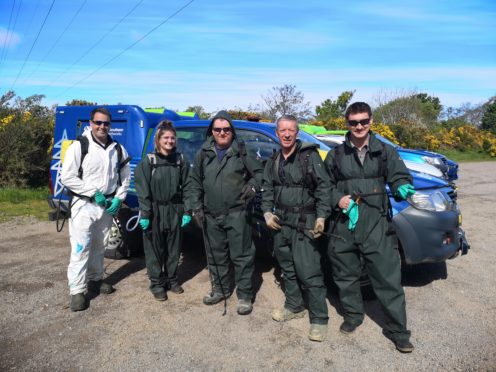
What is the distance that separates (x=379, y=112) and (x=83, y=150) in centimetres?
2875

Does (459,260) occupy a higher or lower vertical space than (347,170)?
lower

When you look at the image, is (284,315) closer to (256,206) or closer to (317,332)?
(317,332)

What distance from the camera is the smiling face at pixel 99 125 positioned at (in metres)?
3.79

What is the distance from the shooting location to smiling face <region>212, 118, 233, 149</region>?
3662 millimetres

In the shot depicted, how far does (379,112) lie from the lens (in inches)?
1170

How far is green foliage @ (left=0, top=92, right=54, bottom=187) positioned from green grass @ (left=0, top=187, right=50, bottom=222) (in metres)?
0.41

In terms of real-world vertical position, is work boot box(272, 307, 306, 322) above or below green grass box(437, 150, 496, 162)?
above

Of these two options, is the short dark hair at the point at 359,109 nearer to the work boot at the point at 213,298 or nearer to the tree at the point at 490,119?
the work boot at the point at 213,298

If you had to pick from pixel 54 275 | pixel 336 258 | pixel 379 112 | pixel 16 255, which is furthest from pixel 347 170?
pixel 379 112

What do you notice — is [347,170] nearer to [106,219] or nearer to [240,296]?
[240,296]

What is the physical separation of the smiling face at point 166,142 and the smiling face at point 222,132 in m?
0.45

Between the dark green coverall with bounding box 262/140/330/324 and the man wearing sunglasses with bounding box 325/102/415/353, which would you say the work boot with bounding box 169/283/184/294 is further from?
the man wearing sunglasses with bounding box 325/102/415/353

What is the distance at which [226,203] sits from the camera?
370 centimetres

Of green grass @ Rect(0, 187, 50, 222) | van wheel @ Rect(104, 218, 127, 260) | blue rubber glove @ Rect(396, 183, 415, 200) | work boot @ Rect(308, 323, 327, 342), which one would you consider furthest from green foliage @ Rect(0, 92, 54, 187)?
blue rubber glove @ Rect(396, 183, 415, 200)
